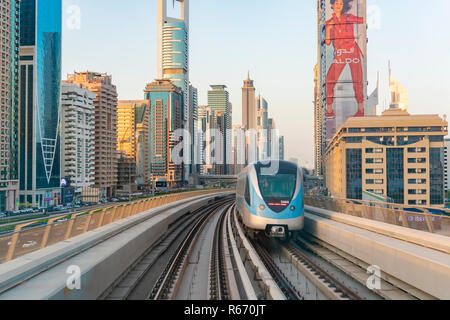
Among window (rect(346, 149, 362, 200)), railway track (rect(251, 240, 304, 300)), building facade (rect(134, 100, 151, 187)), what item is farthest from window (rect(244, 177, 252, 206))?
building facade (rect(134, 100, 151, 187))

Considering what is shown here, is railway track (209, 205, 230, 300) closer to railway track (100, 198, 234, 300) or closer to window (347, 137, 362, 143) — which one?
railway track (100, 198, 234, 300)

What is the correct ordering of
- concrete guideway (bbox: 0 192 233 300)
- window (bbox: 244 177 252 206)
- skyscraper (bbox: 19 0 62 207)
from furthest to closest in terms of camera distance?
skyscraper (bbox: 19 0 62 207) < window (bbox: 244 177 252 206) < concrete guideway (bbox: 0 192 233 300)

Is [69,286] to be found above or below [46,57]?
below

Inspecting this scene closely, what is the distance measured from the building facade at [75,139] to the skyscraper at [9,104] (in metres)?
19.9

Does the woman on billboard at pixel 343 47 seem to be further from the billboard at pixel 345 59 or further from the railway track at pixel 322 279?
the railway track at pixel 322 279

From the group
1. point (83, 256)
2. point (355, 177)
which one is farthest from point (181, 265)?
point (355, 177)

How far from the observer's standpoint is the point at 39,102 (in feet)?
355

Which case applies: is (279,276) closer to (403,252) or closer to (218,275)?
(218,275)

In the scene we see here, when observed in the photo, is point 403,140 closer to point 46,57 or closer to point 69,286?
point 69,286

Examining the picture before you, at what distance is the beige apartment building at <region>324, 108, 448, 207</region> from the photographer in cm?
8044

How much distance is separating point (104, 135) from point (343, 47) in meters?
91.3

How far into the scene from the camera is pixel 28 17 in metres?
112

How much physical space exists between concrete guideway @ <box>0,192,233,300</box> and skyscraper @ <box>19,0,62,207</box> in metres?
95.4

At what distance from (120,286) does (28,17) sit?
121406mm
